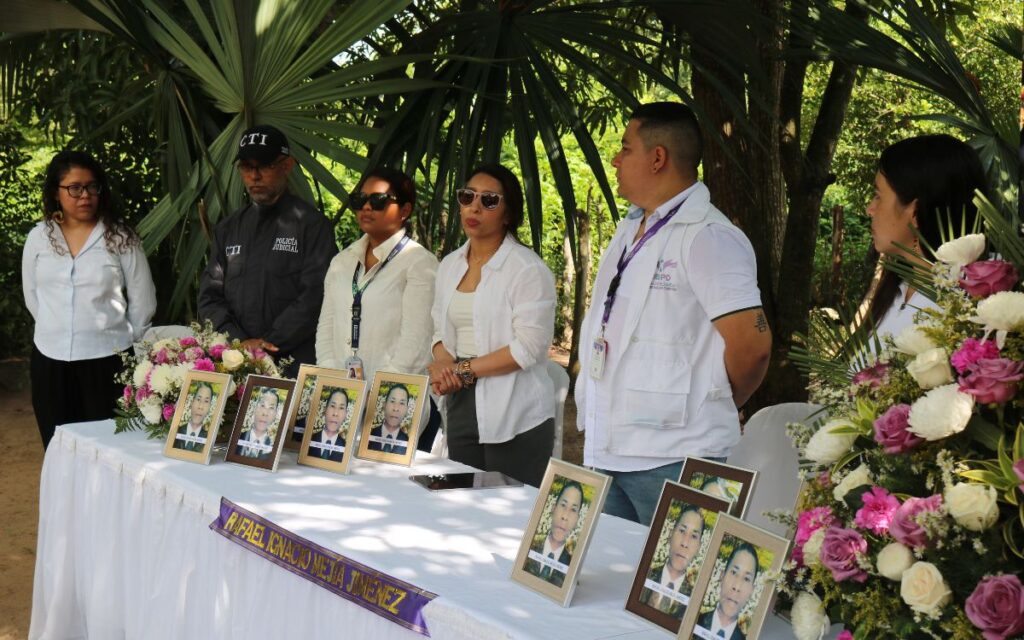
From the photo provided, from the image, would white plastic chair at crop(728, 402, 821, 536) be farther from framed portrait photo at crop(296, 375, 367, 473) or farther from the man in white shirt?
framed portrait photo at crop(296, 375, 367, 473)

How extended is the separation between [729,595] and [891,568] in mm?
312

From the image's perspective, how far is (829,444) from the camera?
1561mm

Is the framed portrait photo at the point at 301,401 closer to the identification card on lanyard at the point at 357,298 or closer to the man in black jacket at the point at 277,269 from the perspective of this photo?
the identification card on lanyard at the point at 357,298

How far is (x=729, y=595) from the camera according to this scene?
5.42 ft

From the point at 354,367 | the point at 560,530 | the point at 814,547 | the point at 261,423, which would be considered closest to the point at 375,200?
the point at 354,367

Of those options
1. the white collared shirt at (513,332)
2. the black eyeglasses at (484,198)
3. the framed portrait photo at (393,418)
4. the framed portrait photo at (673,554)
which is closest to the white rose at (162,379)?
the framed portrait photo at (393,418)

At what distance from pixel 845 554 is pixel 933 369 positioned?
0.87 ft

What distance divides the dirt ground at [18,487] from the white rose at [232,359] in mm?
1562

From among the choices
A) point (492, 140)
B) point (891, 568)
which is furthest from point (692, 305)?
point (492, 140)

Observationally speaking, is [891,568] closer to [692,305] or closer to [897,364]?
[897,364]

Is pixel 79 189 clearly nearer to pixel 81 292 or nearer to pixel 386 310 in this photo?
pixel 81 292

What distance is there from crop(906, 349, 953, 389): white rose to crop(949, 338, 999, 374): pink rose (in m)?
0.02

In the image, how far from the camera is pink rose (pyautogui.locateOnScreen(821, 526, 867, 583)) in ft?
4.75

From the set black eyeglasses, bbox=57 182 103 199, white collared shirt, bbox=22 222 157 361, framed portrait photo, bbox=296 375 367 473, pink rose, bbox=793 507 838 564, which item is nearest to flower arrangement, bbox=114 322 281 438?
framed portrait photo, bbox=296 375 367 473
